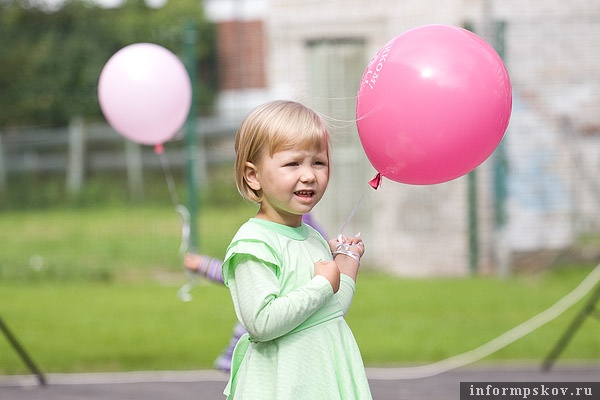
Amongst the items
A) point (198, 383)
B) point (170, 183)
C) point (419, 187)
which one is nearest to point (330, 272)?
point (198, 383)

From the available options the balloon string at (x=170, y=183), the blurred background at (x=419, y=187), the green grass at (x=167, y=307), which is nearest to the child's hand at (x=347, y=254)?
the balloon string at (x=170, y=183)

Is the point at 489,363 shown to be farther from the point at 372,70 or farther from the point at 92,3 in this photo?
the point at 92,3

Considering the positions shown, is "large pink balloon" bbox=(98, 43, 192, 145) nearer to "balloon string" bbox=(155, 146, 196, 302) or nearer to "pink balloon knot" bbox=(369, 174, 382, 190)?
"balloon string" bbox=(155, 146, 196, 302)

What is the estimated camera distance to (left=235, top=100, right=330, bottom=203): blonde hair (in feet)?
10.6

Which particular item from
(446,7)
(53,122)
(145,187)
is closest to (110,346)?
(446,7)

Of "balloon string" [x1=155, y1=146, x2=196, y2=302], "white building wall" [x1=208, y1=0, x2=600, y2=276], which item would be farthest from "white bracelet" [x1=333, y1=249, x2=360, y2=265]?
"white building wall" [x1=208, y1=0, x2=600, y2=276]

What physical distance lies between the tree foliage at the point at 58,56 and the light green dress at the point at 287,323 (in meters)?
14.8

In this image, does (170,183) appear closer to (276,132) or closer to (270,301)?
(276,132)

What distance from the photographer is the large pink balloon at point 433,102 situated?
3.47 m

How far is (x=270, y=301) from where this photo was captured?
10.3 feet

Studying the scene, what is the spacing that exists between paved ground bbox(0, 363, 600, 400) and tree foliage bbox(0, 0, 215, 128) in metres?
11.6

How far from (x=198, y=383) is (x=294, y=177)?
3607 millimetres

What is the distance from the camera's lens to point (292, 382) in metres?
3.14

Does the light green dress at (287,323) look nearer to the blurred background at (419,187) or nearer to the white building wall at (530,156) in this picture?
the blurred background at (419,187)
